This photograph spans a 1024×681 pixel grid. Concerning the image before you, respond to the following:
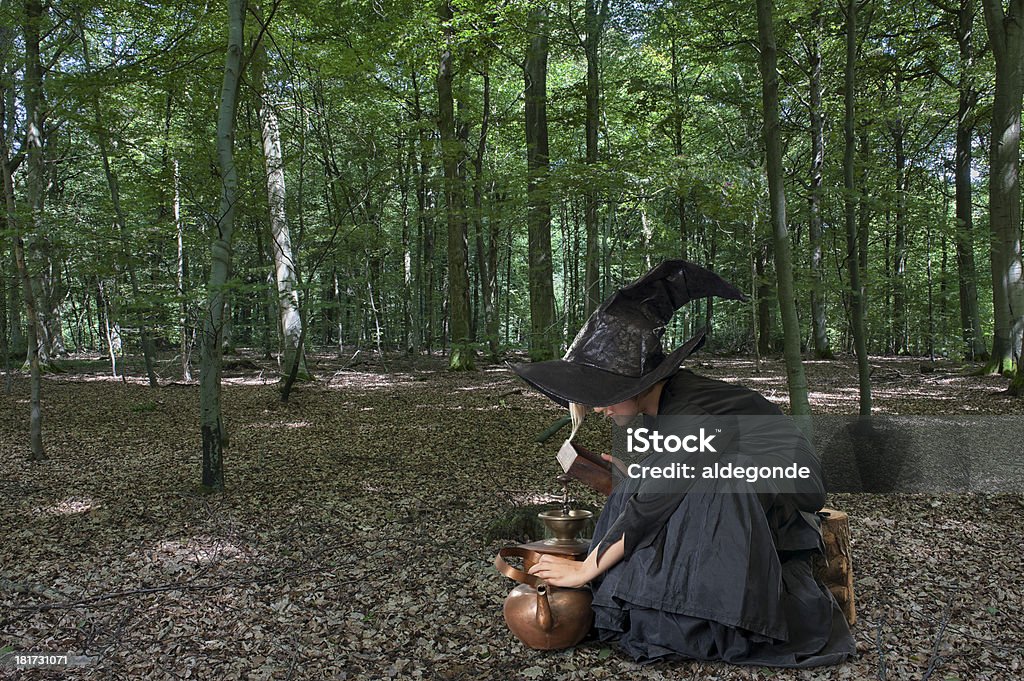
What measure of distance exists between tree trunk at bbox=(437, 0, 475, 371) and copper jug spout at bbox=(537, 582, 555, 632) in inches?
302

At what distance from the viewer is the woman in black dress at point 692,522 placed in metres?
2.44

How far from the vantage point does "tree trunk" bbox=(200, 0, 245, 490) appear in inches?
198

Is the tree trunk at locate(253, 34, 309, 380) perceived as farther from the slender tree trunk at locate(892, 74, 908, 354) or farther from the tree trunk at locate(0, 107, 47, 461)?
the slender tree trunk at locate(892, 74, 908, 354)

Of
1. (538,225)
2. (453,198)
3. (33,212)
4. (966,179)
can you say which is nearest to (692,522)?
(33,212)

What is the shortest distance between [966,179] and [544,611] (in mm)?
14150

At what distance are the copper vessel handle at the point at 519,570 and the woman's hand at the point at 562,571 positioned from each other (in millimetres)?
24

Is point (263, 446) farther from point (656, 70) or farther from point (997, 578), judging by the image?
point (656, 70)

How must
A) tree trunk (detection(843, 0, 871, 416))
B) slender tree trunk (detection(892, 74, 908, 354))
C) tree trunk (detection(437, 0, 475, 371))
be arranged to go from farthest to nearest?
slender tree trunk (detection(892, 74, 908, 354)) < tree trunk (detection(437, 0, 475, 371)) < tree trunk (detection(843, 0, 871, 416))

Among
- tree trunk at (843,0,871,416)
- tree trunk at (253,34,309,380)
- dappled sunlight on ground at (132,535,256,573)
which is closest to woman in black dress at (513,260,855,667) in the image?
dappled sunlight on ground at (132,535,256,573)

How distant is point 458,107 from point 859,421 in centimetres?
1282

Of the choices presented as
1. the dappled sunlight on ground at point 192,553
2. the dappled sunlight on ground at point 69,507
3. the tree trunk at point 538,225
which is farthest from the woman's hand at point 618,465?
the tree trunk at point 538,225

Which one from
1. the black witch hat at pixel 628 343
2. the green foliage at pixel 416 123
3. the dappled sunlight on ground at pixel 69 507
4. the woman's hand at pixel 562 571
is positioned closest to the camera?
the black witch hat at pixel 628 343

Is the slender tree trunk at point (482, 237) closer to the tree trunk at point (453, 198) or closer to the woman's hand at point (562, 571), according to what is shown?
the tree trunk at point (453, 198)

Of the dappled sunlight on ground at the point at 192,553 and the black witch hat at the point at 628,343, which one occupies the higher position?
the black witch hat at the point at 628,343
